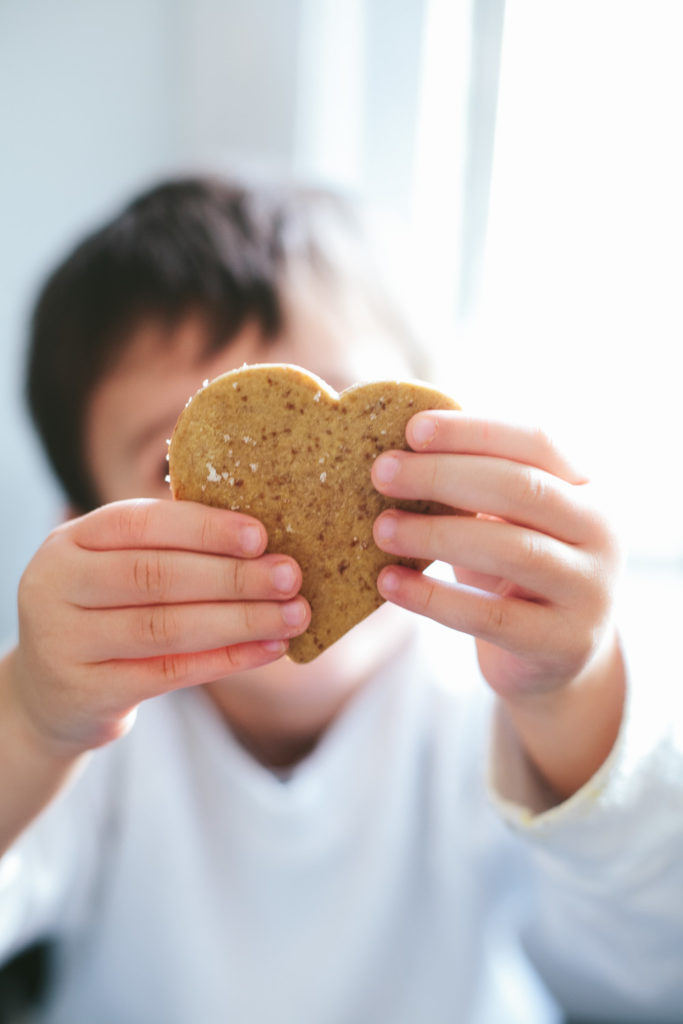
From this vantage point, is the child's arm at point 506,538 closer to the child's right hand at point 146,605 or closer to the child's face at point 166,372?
the child's right hand at point 146,605

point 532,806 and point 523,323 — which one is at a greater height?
point 523,323

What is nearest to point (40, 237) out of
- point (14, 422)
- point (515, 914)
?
point (14, 422)

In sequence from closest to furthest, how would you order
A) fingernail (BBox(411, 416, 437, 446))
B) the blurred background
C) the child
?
fingernail (BBox(411, 416, 437, 446))
the child
the blurred background

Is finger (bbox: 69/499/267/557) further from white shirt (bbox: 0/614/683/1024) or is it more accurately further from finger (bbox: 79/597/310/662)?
white shirt (bbox: 0/614/683/1024)

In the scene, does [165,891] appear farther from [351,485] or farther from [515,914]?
[351,485]

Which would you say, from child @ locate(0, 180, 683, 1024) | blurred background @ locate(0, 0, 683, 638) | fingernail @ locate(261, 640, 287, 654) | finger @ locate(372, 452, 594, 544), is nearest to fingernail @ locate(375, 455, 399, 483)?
finger @ locate(372, 452, 594, 544)

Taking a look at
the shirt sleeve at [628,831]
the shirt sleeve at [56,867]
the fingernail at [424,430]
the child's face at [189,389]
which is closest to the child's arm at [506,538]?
the fingernail at [424,430]
